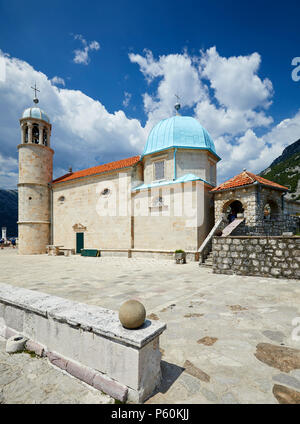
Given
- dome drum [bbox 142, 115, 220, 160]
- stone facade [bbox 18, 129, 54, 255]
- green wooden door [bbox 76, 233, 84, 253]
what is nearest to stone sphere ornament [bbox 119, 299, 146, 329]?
dome drum [bbox 142, 115, 220, 160]

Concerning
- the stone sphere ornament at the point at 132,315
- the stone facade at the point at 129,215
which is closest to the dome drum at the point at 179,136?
the stone facade at the point at 129,215

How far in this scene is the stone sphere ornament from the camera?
2244 millimetres

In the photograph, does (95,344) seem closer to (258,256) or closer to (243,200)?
(258,256)

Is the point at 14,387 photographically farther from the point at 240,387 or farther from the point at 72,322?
the point at 240,387

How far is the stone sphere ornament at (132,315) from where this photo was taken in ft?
7.36

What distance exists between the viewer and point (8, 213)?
83375mm

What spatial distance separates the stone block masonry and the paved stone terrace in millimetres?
470

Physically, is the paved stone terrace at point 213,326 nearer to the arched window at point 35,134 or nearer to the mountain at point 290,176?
the arched window at point 35,134

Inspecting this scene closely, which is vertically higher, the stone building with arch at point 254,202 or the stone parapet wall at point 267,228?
the stone building with arch at point 254,202

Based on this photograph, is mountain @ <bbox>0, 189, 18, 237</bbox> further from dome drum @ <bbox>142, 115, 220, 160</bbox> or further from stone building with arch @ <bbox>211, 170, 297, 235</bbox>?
stone building with arch @ <bbox>211, 170, 297, 235</bbox>

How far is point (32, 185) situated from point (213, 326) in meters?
23.1

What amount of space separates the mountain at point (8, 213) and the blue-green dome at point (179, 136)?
249 ft
